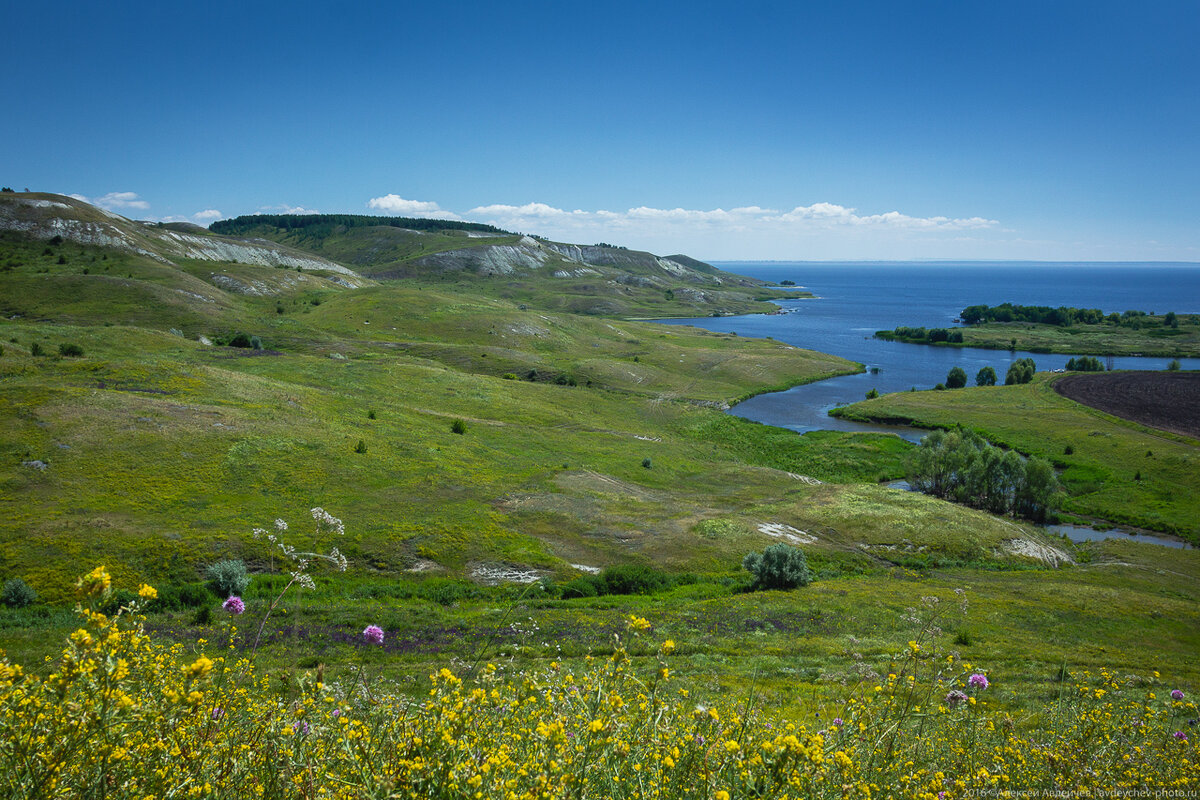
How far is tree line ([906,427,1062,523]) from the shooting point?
5800 centimetres

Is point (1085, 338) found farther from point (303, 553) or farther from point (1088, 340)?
point (303, 553)

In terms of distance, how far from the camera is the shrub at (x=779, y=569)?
35344mm

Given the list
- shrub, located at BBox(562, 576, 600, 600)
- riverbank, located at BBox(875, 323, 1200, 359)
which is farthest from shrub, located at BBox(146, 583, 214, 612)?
riverbank, located at BBox(875, 323, 1200, 359)

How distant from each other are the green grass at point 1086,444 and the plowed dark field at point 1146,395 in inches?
162

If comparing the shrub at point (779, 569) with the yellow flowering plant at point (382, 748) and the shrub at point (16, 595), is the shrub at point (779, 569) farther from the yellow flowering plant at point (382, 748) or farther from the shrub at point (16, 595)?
the shrub at point (16, 595)

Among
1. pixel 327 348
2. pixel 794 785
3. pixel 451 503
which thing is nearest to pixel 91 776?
pixel 794 785

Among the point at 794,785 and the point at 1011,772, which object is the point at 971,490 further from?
the point at 794,785

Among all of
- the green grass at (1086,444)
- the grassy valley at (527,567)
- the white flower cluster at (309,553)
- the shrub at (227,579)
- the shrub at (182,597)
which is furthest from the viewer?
the green grass at (1086,444)

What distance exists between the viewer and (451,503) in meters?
39.6

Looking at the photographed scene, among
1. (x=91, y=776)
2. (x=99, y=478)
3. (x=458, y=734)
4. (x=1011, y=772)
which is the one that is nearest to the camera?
(x=91, y=776)

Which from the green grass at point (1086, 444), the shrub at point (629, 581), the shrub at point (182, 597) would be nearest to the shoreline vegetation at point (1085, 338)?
the green grass at point (1086, 444)

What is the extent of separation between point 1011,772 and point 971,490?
65.8 meters

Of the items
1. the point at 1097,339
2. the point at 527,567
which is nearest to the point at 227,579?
the point at 527,567

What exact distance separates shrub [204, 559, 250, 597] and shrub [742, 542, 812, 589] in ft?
92.2
